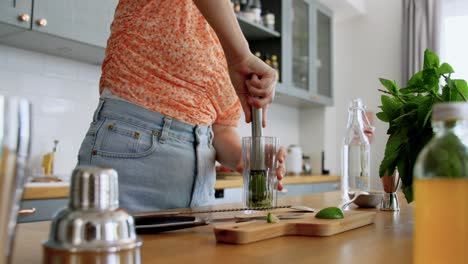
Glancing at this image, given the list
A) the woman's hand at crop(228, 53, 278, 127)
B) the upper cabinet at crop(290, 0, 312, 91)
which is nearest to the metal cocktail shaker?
the woman's hand at crop(228, 53, 278, 127)

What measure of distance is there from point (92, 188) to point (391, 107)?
71 centimetres

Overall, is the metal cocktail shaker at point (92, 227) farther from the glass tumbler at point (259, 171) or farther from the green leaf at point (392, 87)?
the green leaf at point (392, 87)

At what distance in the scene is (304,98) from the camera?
4.08 m

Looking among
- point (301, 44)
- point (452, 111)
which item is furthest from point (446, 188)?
point (301, 44)

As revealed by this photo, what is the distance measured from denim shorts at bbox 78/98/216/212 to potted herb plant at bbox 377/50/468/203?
523 millimetres

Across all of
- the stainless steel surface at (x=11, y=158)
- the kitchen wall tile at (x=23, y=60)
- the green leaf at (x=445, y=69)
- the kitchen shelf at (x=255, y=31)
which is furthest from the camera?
the kitchen shelf at (x=255, y=31)

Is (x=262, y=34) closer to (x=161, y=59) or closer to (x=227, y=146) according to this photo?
(x=227, y=146)

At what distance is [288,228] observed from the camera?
780 mm

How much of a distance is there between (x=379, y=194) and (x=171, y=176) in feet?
1.72

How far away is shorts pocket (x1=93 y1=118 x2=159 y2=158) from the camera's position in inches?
48.4

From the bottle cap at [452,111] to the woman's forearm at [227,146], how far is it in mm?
989

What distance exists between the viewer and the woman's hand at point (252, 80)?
1.13 m

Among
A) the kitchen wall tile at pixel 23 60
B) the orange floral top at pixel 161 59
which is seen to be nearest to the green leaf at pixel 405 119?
the orange floral top at pixel 161 59

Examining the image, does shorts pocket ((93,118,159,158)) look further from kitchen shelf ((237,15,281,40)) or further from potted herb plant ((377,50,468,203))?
kitchen shelf ((237,15,281,40))
